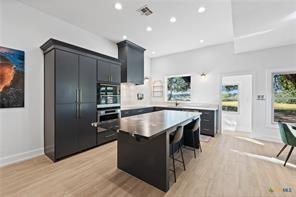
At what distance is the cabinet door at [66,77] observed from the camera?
2.73m

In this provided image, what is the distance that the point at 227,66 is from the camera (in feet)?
15.4

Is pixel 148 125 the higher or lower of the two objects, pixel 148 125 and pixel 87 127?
the higher

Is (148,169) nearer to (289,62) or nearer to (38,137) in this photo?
(38,137)

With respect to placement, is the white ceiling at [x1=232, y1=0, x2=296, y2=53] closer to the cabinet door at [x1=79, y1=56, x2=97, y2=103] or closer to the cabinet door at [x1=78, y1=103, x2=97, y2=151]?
the cabinet door at [x1=79, y1=56, x2=97, y2=103]

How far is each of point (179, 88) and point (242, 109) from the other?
2.77 meters

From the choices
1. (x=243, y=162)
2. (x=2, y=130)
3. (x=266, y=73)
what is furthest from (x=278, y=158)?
(x=2, y=130)

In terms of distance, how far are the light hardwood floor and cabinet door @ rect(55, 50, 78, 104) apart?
1.31m

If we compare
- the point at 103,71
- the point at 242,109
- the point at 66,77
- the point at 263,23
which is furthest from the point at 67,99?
the point at 242,109

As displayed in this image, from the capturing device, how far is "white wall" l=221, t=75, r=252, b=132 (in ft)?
18.2

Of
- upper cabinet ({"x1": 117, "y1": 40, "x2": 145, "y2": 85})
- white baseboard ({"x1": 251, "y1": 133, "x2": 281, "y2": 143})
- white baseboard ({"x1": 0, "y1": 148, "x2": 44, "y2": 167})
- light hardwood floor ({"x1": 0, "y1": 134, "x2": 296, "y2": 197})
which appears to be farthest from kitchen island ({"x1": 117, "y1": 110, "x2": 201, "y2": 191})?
white baseboard ({"x1": 251, "y1": 133, "x2": 281, "y2": 143})

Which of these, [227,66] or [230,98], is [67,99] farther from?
[230,98]

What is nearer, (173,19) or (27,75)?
(27,75)

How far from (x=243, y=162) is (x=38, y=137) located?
4359 millimetres

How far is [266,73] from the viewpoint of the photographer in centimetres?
409
